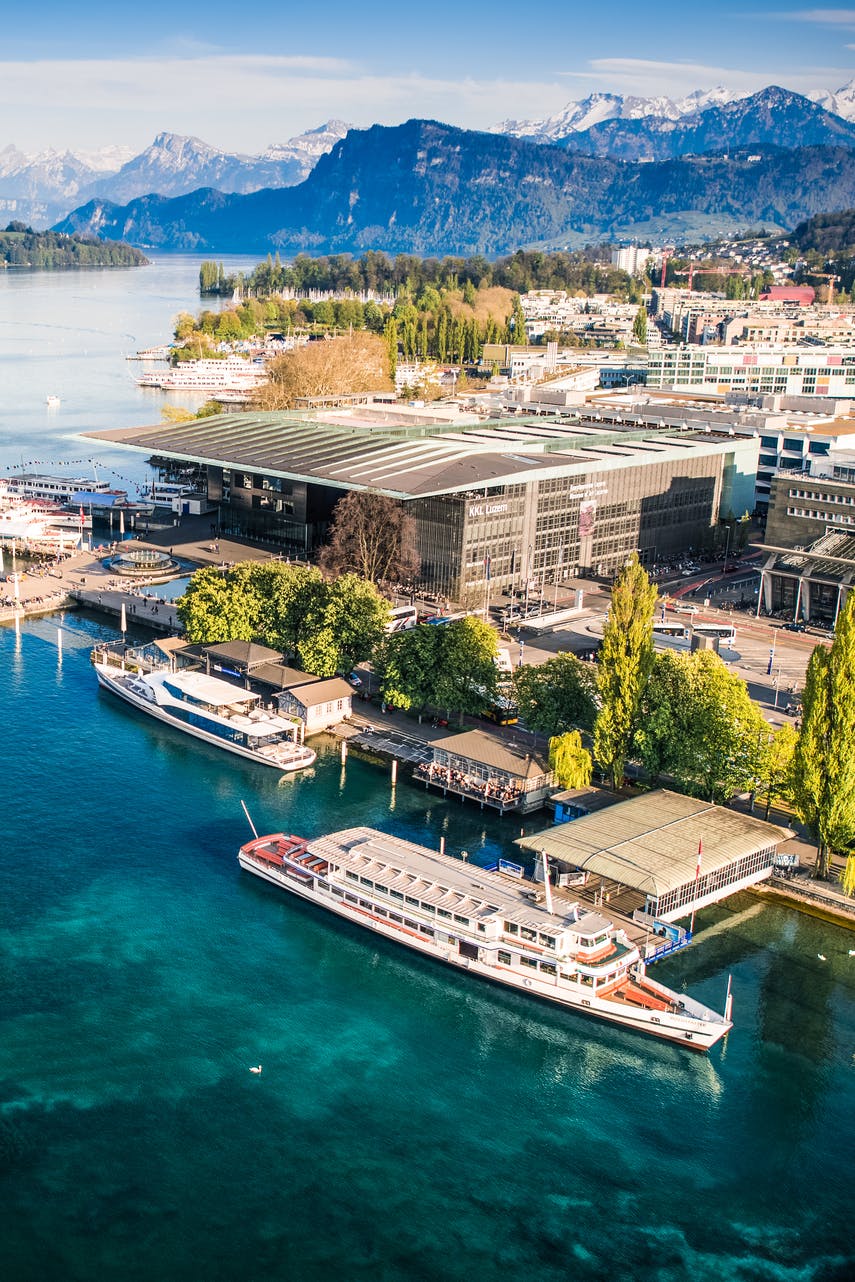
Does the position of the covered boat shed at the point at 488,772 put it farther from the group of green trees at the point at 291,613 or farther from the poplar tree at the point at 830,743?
the poplar tree at the point at 830,743

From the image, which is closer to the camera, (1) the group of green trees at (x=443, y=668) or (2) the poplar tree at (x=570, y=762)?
(2) the poplar tree at (x=570, y=762)

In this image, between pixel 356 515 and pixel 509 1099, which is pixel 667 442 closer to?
pixel 356 515

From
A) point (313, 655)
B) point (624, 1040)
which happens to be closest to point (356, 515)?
point (313, 655)

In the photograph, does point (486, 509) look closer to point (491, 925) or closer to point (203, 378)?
point (491, 925)

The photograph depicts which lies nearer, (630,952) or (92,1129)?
(92,1129)

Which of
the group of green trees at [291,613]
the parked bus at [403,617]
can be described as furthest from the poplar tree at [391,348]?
the group of green trees at [291,613]

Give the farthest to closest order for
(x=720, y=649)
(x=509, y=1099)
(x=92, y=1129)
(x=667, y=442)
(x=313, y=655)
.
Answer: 1. (x=667, y=442)
2. (x=720, y=649)
3. (x=313, y=655)
4. (x=509, y=1099)
5. (x=92, y=1129)

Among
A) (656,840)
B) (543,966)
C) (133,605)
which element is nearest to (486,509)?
(133,605)

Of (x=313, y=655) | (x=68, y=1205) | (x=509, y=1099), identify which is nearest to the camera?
(x=68, y=1205)
